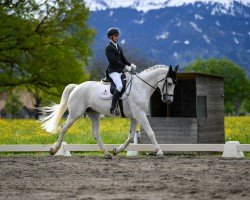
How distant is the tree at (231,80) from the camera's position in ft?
391

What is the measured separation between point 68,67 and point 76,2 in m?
4.10

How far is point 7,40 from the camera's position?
3741 centimetres

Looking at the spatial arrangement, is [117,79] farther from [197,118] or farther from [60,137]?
[197,118]

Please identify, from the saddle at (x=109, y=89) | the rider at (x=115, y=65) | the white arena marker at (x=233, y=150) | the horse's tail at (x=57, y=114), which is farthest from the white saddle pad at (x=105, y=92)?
the white arena marker at (x=233, y=150)

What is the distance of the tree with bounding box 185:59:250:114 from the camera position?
119188 millimetres

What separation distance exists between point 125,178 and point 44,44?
29.6m

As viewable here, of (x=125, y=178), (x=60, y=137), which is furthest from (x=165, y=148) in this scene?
(x=125, y=178)

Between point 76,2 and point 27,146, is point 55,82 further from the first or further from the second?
point 27,146

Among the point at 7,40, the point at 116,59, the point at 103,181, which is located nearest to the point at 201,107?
the point at 116,59

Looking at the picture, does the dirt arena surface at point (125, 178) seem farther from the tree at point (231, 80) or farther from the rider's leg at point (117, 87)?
the tree at point (231, 80)

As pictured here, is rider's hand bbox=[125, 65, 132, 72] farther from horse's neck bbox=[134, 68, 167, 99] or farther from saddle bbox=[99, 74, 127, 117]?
horse's neck bbox=[134, 68, 167, 99]

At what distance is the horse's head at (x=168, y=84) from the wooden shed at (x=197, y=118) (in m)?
1.90

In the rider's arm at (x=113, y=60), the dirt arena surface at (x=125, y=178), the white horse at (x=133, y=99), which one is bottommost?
the dirt arena surface at (x=125, y=178)

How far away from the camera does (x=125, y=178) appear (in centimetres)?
1016
